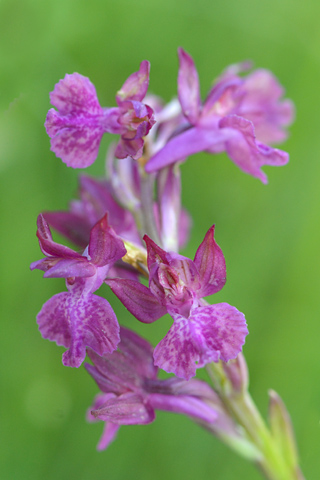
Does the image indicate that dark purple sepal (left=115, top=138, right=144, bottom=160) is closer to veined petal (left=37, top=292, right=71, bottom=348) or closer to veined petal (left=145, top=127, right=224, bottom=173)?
veined petal (left=145, top=127, right=224, bottom=173)

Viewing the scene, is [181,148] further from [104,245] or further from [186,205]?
[186,205]

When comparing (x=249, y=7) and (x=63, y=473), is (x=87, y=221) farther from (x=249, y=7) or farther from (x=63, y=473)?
(x=249, y=7)

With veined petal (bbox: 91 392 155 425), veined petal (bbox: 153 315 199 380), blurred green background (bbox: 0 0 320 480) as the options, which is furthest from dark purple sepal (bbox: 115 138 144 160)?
blurred green background (bbox: 0 0 320 480)

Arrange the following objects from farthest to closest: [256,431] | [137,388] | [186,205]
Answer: [186,205], [256,431], [137,388]

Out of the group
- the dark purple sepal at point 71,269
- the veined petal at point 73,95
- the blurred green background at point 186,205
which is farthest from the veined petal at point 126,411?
the blurred green background at point 186,205

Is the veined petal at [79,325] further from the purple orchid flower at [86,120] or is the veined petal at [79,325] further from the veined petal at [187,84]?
the veined petal at [187,84]

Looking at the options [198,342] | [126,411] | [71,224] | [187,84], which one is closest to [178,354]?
[198,342]
